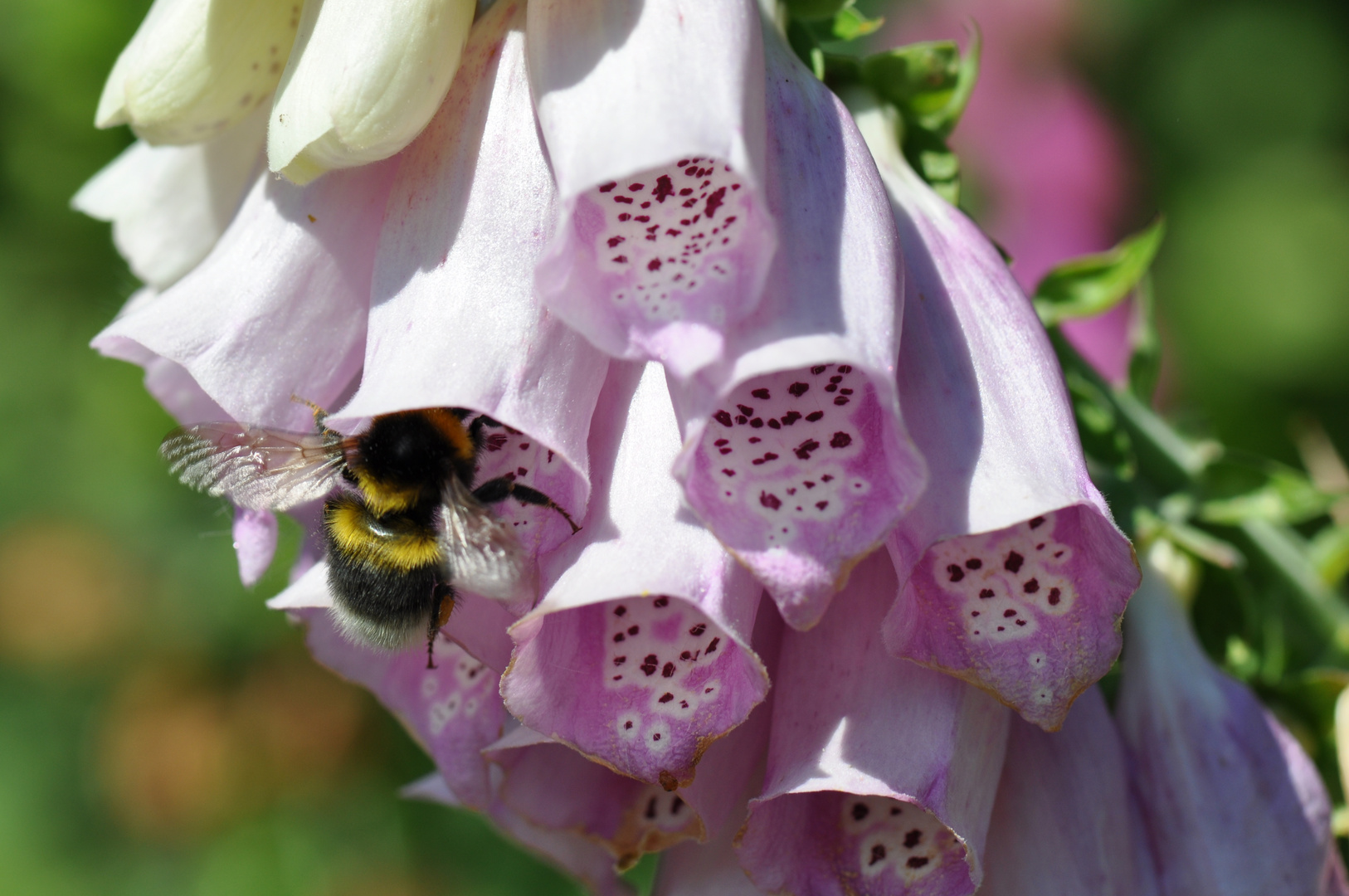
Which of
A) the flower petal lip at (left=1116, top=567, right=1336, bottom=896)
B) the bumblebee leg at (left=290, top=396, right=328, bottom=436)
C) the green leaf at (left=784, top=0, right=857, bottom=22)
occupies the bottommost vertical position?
the flower petal lip at (left=1116, top=567, right=1336, bottom=896)

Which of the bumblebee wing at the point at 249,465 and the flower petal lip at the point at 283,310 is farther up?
the flower petal lip at the point at 283,310

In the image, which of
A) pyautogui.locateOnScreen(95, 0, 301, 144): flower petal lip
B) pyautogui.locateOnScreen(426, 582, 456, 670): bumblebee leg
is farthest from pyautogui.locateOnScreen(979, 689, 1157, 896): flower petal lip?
pyautogui.locateOnScreen(95, 0, 301, 144): flower petal lip

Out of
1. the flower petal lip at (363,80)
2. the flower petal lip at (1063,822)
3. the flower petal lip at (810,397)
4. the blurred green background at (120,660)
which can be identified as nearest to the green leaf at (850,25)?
the flower petal lip at (810,397)

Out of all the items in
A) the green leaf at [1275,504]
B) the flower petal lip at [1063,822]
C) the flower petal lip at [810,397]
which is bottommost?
the green leaf at [1275,504]

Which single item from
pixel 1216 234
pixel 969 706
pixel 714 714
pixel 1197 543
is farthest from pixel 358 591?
pixel 1216 234

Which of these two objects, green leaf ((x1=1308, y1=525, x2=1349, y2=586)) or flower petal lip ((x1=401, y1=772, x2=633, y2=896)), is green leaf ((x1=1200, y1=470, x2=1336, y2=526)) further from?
flower petal lip ((x1=401, y1=772, x2=633, y2=896))

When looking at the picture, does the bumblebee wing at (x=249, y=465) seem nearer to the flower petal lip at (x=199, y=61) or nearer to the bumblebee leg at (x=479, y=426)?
the bumblebee leg at (x=479, y=426)

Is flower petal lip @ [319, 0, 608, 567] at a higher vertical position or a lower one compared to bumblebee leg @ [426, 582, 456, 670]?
higher
